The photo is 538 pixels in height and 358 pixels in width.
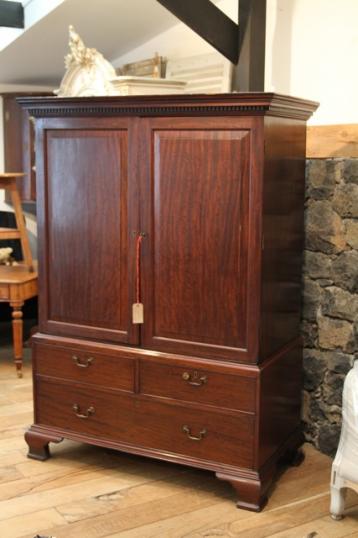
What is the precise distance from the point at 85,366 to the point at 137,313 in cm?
32

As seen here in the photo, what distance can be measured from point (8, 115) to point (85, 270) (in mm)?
2724

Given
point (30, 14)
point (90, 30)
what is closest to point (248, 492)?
point (90, 30)

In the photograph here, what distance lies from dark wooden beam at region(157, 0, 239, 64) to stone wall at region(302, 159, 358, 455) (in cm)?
56

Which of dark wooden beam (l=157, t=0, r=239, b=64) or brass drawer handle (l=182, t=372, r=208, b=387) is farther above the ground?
dark wooden beam (l=157, t=0, r=239, b=64)

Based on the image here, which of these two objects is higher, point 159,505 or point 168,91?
point 168,91

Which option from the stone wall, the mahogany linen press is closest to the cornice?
the mahogany linen press

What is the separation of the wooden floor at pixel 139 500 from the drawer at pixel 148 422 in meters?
0.14

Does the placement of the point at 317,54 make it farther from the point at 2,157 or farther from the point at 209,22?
the point at 2,157

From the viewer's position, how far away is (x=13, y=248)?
15.5 ft

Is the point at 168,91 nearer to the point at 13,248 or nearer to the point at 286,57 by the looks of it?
the point at 286,57

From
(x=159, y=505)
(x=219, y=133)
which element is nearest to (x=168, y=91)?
(x=219, y=133)

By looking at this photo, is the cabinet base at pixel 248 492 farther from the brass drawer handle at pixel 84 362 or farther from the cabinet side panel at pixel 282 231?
the brass drawer handle at pixel 84 362

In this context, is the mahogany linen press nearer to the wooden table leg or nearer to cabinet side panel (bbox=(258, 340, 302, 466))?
cabinet side panel (bbox=(258, 340, 302, 466))

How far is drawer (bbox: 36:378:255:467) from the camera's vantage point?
2.40 meters
